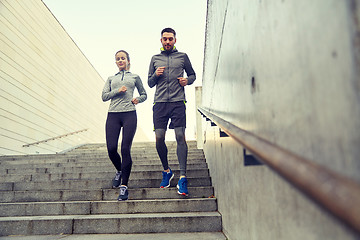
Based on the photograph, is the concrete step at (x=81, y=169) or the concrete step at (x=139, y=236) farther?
the concrete step at (x=81, y=169)

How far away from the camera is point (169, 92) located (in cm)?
319

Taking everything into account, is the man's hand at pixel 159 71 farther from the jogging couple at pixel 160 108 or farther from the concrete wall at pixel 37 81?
the concrete wall at pixel 37 81

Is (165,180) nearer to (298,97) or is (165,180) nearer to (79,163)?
(79,163)

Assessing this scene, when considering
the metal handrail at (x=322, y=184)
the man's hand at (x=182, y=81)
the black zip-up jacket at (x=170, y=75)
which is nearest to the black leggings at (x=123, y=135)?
the black zip-up jacket at (x=170, y=75)

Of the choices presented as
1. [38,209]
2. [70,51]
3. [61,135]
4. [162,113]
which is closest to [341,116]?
[162,113]

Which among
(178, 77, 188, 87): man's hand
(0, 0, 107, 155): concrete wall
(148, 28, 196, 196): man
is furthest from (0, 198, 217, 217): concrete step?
(0, 0, 107, 155): concrete wall

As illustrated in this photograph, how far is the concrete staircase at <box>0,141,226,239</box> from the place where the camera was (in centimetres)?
258

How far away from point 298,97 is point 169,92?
8.06ft

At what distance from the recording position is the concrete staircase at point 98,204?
258 cm

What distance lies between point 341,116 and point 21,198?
3.54 m

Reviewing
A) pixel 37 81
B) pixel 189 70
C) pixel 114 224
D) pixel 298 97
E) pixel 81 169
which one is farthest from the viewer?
pixel 37 81

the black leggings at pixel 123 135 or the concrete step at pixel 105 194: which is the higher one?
the black leggings at pixel 123 135

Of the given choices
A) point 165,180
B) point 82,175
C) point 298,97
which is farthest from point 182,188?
point 298,97

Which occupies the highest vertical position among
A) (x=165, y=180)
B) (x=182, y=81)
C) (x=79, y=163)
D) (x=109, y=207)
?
(x=182, y=81)
